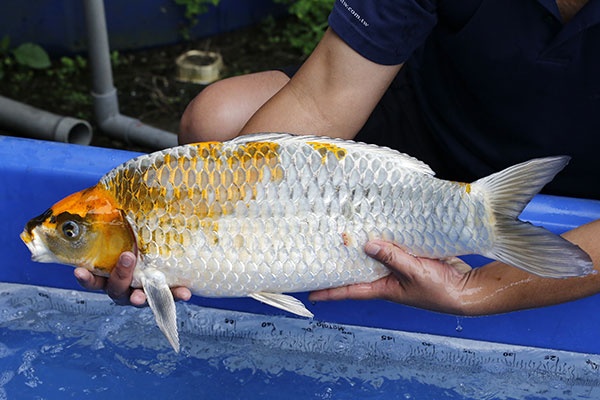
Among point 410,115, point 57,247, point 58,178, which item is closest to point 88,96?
point 58,178

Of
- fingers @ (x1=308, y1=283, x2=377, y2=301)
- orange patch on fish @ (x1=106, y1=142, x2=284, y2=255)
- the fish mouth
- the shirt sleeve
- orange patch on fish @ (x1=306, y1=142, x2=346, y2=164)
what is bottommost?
fingers @ (x1=308, y1=283, x2=377, y2=301)

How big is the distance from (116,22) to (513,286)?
2286 millimetres

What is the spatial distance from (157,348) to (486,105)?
3.15 feet

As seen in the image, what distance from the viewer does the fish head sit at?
148 cm

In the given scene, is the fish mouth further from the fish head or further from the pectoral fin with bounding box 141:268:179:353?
the pectoral fin with bounding box 141:268:179:353

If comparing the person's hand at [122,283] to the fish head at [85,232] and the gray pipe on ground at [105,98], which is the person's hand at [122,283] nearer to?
the fish head at [85,232]

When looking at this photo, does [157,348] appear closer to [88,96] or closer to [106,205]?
[106,205]

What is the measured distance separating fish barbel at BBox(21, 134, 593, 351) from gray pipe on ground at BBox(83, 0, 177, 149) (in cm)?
125

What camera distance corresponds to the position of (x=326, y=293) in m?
1.66

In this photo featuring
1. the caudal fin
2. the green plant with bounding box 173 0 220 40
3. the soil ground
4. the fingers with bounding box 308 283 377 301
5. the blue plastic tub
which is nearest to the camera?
the caudal fin

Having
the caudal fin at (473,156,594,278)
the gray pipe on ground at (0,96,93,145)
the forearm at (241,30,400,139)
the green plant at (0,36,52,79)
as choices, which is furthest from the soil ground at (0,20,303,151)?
the caudal fin at (473,156,594,278)

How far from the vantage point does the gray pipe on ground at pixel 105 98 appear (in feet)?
8.96

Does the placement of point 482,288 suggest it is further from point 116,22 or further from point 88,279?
point 116,22

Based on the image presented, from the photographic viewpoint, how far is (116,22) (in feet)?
11.3
